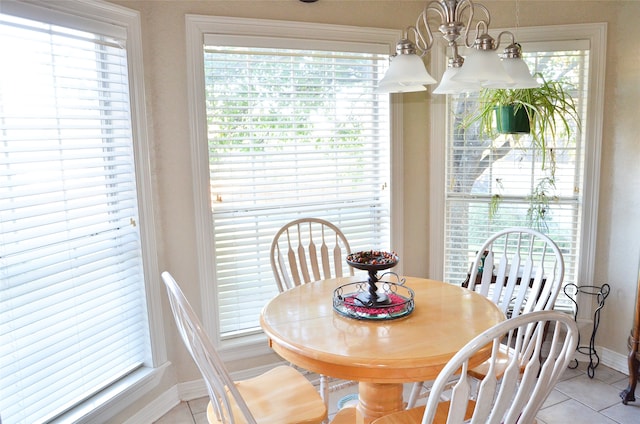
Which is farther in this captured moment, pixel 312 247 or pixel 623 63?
pixel 623 63

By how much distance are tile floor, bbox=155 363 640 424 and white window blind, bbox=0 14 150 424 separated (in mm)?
420

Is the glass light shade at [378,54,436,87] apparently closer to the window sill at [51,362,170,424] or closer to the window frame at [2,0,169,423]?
the window frame at [2,0,169,423]

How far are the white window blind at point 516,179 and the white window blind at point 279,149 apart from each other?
50cm

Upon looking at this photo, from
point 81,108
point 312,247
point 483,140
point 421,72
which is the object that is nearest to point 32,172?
point 81,108

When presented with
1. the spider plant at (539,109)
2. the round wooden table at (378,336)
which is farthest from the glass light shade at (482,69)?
the spider plant at (539,109)

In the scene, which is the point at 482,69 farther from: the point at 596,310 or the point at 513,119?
the point at 596,310

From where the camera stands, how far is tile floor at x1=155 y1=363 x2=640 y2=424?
2.52 m

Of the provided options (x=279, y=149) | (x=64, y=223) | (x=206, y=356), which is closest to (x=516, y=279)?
(x=279, y=149)

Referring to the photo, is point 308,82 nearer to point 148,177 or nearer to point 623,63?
point 148,177

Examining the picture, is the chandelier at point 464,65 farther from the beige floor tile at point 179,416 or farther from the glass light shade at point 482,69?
the beige floor tile at point 179,416

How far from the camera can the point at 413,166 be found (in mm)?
3207

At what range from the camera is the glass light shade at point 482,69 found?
159 centimetres

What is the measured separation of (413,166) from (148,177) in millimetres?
1671

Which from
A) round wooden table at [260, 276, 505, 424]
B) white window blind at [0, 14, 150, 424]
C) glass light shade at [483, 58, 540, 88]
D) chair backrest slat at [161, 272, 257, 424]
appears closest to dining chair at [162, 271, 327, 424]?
chair backrest slat at [161, 272, 257, 424]
